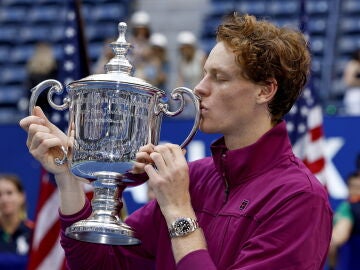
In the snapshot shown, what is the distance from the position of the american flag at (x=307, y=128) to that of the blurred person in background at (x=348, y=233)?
1.55 feet

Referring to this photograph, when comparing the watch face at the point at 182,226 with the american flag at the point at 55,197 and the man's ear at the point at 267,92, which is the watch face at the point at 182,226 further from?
the american flag at the point at 55,197

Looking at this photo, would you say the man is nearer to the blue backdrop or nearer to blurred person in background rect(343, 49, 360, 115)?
the blue backdrop

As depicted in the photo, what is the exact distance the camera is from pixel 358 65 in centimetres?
820

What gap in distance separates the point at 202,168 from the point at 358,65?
5.49 m

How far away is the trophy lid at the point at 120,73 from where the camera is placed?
2676mm

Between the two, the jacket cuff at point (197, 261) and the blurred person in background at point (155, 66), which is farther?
the blurred person in background at point (155, 66)

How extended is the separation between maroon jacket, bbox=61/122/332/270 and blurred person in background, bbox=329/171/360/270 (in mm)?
2974

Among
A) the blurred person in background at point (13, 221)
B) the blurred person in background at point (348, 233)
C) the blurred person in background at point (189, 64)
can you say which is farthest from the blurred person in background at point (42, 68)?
the blurred person in background at point (348, 233)

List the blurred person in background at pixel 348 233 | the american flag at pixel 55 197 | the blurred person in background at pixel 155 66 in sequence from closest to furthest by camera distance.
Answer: the american flag at pixel 55 197
the blurred person in background at pixel 348 233
the blurred person in background at pixel 155 66

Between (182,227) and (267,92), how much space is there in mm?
427

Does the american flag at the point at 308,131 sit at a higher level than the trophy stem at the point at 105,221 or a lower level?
lower

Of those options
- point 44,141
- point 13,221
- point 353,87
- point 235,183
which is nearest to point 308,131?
point 13,221

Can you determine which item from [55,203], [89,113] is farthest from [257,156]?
[55,203]

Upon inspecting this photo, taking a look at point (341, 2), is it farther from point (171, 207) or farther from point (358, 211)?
point (171, 207)
